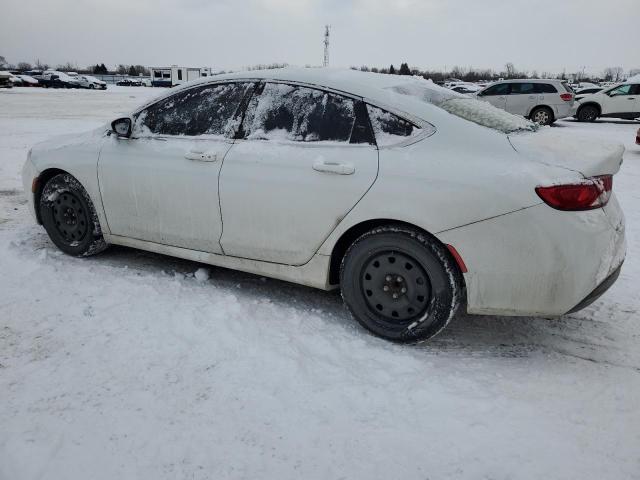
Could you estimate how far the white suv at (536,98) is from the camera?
17250mm

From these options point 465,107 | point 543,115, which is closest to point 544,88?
point 543,115

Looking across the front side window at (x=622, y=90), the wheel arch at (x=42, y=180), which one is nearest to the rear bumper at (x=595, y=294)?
the wheel arch at (x=42, y=180)

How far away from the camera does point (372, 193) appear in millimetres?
2838

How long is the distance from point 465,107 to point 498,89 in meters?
16.1

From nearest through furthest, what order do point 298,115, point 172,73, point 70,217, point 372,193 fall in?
point 372,193 < point 298,115 < point 70,217 < point 172,73

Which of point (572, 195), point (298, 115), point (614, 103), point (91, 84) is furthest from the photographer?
point (91, 84)

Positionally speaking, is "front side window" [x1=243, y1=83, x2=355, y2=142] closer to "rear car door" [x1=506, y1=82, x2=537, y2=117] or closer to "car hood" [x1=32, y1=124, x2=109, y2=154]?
"car hood" [x1=32, y1=124, x2=109, y2=154]

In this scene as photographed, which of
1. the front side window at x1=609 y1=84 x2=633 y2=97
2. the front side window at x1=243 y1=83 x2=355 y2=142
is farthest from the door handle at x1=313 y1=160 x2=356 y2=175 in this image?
the front side window at x1=609 y1=84 x2=633 y2=97

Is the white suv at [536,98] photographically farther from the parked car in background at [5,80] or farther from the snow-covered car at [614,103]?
the parked car in background at [5,80]

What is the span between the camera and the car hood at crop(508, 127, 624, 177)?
2.59m

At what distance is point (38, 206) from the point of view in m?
4.34

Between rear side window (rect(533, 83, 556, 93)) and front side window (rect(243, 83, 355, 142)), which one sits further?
rear side window (rect(533, 83, 556, 93))

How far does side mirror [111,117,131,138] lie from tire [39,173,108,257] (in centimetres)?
60

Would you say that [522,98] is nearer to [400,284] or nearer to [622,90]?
[622,90]
